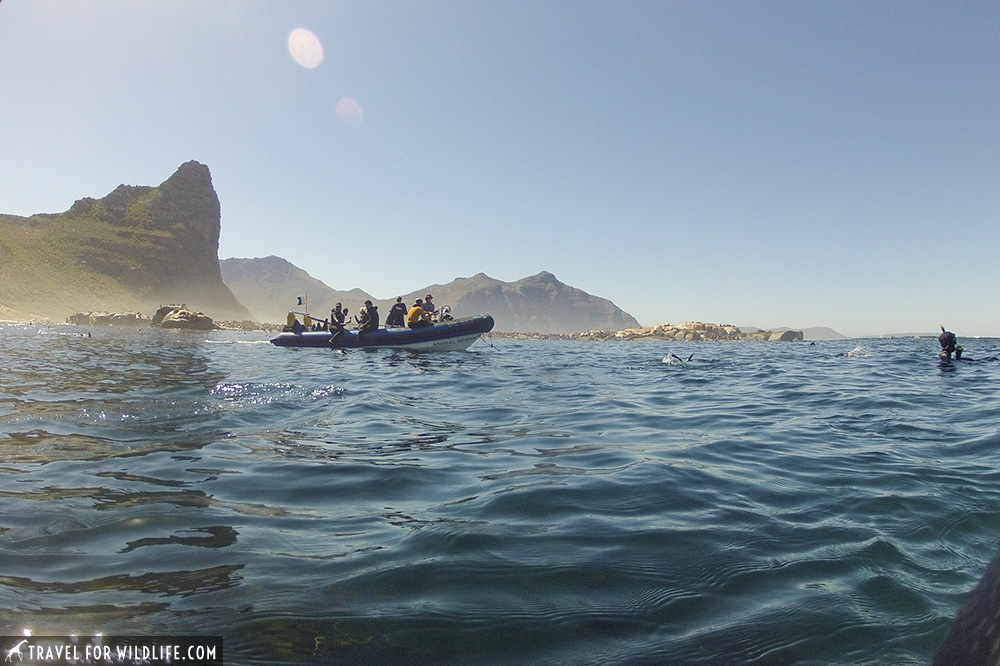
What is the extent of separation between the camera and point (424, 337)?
69.4 feet

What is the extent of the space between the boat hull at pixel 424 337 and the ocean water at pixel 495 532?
13.5m

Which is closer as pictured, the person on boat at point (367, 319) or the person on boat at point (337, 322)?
the person on boat at point (367, 319)

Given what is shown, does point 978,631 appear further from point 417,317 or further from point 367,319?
point 367,319

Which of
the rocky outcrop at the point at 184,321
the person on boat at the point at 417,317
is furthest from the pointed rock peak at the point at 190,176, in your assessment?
the person on boat at the point at 417,317

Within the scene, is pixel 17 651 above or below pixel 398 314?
below

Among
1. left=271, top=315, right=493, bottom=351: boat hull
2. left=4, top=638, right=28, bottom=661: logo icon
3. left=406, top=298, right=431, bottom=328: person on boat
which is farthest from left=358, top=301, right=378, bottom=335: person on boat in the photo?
left=4, top=638, right=28, bottom=661: logo icon

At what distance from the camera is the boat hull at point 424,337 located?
21.1 m

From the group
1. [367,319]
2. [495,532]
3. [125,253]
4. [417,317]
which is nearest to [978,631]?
[495,532]

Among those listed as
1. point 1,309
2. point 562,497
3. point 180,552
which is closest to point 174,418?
point 180,552

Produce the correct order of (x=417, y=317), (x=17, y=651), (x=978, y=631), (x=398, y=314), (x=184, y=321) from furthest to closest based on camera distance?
(x=184, y=321)
(x=398, y=314)
(x=417, y=317)
(x=17, y=651)
(x=978, y=631)

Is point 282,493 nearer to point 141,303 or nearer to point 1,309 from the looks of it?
point 1,309

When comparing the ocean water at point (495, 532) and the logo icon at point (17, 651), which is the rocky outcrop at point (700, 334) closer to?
the ocean water at point (495, 532)

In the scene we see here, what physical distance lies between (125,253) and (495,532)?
355ft

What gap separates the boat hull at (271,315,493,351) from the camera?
21062mm
